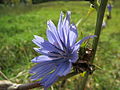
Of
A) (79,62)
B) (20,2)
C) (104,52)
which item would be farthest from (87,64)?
(20,2)

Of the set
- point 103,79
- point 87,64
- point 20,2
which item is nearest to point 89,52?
point 87,64

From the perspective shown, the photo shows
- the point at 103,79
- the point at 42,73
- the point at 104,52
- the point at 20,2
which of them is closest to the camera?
the point at 42,73

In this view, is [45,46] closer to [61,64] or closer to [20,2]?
[61,64]

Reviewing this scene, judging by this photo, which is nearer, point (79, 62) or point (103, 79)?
point (79, 62)

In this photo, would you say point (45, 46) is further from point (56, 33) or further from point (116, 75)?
point (116, 75)

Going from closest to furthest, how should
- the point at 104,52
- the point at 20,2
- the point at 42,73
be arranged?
the point at 42,73 → the point at 104,52 → the point at 20,2

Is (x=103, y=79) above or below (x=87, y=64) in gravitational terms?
below
